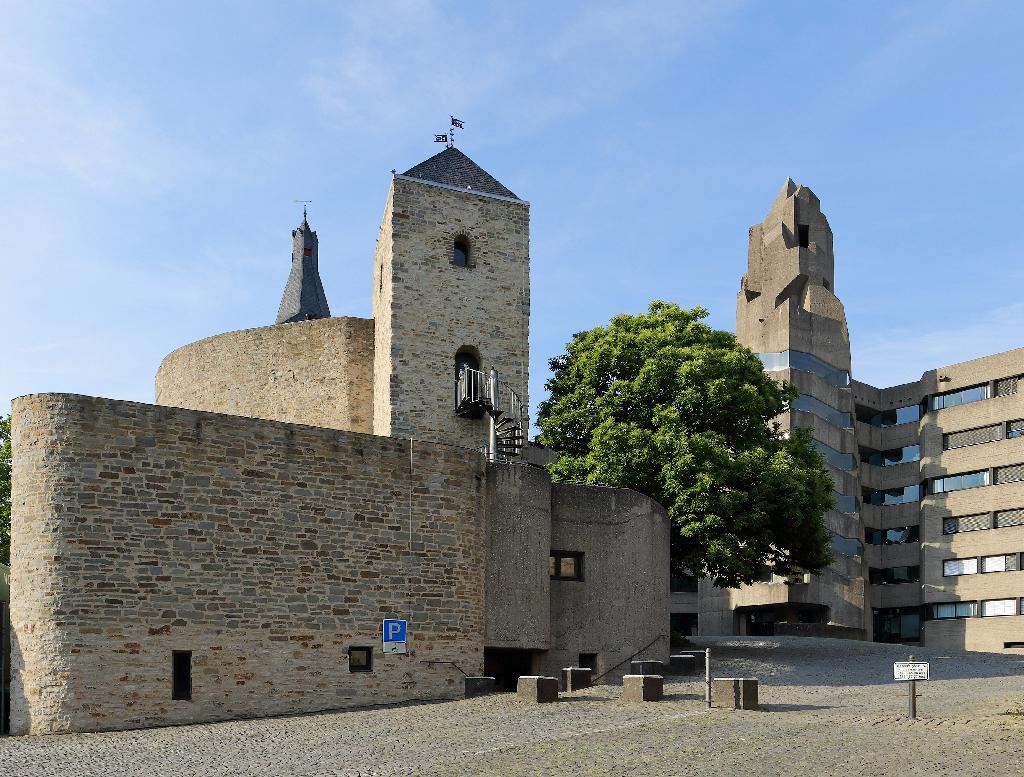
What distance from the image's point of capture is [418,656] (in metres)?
24.6

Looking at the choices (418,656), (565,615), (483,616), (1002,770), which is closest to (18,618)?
(418,656)

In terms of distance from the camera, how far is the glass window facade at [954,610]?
62312 millimetres

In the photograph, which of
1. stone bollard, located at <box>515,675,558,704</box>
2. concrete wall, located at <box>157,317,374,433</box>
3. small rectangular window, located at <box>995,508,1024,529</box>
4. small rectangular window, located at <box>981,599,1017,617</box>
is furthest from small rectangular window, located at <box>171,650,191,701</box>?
small rectangular window, located at <box>995,508,1024,529</box>

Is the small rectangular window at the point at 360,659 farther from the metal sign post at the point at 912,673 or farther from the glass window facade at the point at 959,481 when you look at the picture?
the glass window facade at the point at 959,481

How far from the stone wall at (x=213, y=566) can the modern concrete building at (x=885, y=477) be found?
35282 millimetres

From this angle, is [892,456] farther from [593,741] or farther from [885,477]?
[593,741]

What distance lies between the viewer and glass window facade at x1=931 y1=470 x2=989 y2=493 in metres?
63.6

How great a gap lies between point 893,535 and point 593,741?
5238cm

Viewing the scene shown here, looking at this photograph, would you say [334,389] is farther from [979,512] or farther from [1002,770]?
[979,512]

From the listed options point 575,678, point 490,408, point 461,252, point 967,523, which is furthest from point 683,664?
point 967,523

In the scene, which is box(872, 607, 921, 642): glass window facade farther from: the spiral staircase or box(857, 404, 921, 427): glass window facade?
the spiral staircase

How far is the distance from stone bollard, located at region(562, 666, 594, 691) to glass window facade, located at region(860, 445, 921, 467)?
46286 millimetres

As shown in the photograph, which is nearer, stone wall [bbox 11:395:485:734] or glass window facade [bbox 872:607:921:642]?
stone wall [bbox 11:395:485:734]

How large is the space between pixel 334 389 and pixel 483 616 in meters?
11.0
